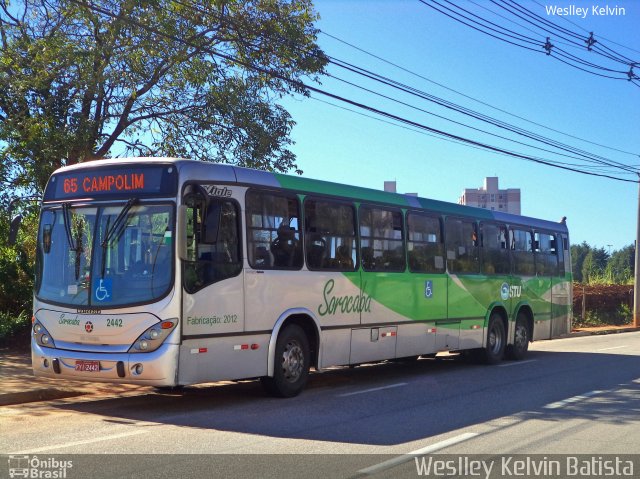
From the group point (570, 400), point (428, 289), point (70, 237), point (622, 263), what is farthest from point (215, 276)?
point (622, 263)

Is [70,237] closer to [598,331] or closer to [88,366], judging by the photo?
[88,366]

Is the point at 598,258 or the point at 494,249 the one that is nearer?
the point at 494,249

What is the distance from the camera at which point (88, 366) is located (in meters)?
9.35

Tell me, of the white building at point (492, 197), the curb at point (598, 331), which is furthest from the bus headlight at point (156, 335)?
the white building at point (492, 197)

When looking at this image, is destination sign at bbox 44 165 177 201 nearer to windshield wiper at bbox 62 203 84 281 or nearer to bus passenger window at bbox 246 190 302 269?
windshield wiper at bbox 62 203 84 281

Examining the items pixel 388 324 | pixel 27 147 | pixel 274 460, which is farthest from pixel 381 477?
pixel 27 147

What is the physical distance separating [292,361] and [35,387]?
3.99 metres

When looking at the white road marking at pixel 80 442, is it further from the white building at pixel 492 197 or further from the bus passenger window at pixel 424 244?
the white building at pixel 492 197

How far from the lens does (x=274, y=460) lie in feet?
23.5

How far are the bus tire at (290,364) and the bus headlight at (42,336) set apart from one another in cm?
305

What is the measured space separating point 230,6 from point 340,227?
7.75m

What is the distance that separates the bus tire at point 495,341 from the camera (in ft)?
54.5

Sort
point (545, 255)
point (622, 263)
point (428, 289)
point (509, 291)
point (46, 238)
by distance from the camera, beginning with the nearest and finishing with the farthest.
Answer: point (46, 238), point (428, 289), point (509, 291), point (545, 255), point (622, 263)

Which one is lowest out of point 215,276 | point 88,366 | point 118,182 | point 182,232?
point 88,366
